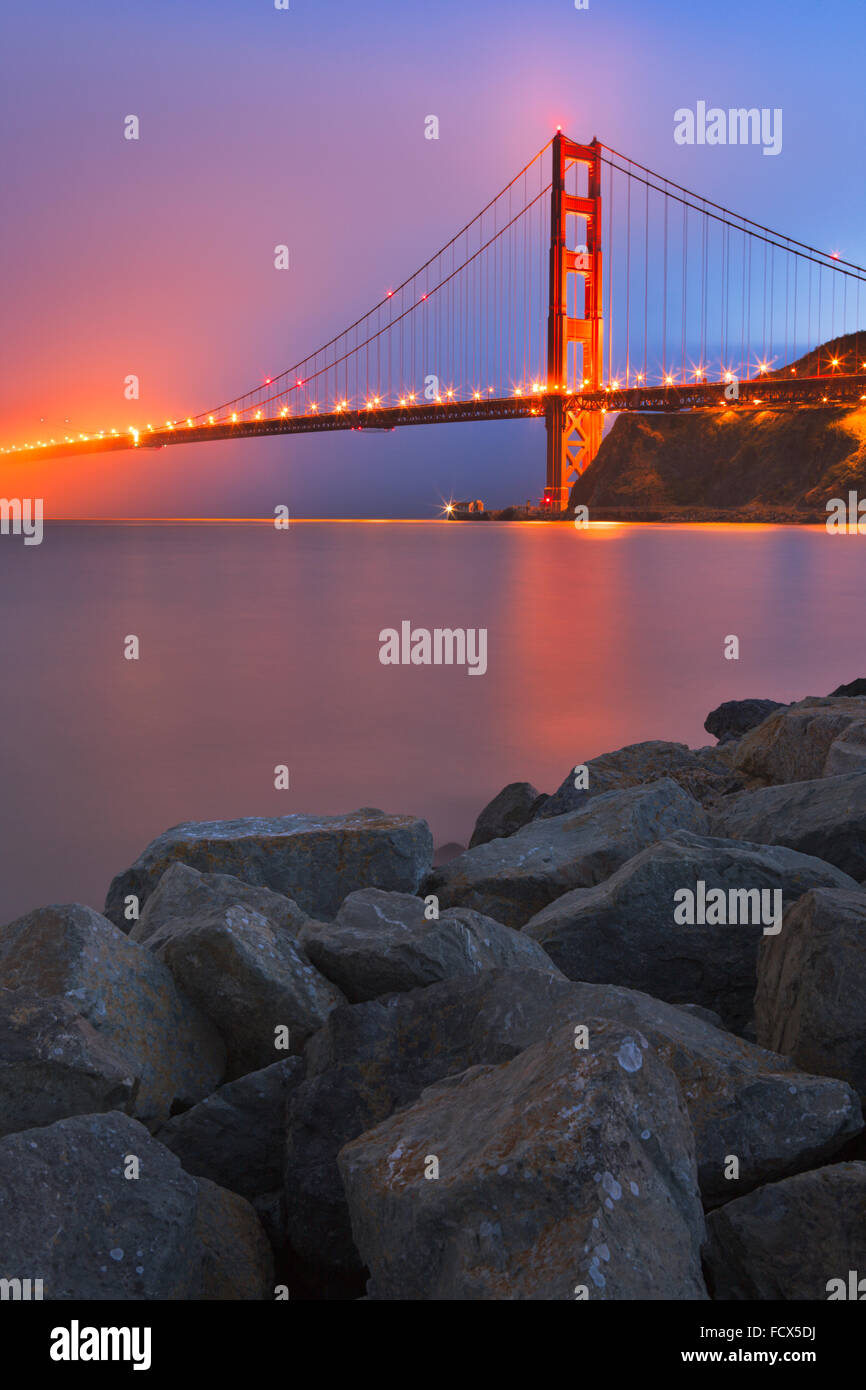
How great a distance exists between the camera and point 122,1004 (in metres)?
2.57

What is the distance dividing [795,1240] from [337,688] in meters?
9.85

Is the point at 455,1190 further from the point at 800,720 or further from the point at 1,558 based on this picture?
the point at 1,558

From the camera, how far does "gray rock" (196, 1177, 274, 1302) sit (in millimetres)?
2031

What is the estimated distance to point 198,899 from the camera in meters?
3.22

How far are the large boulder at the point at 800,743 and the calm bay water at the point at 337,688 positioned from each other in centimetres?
175

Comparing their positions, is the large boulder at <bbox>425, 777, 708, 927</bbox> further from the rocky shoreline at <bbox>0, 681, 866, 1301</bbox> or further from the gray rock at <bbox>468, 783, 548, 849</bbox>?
the gray rock at <bbox>468, 783, 548, 849</bbox>

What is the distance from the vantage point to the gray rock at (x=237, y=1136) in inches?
93.4

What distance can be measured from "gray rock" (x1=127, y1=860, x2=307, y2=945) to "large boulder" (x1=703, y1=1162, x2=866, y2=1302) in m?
1.49

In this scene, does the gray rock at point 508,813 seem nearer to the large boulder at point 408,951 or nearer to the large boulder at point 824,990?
A: the large boulder at point 408,951

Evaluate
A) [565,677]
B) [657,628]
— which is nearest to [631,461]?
[657,628]
